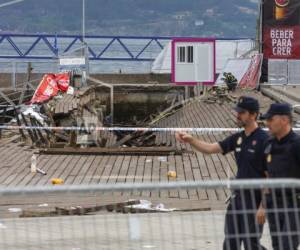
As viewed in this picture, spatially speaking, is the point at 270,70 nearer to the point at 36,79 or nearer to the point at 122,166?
the point at 36,79

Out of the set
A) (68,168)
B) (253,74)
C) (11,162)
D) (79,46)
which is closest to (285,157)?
(68,168)

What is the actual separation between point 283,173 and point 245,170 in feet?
1.55

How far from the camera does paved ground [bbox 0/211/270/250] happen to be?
698cm

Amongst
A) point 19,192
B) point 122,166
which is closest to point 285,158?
point 19,192

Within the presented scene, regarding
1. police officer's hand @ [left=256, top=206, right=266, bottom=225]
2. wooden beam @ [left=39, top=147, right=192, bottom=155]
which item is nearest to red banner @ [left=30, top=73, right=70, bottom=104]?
wooden beam @ [left=39, top=147, right=192, bottom=155]

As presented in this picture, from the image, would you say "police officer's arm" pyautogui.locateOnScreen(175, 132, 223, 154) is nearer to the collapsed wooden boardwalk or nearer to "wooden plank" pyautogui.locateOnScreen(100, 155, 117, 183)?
the collapsed wooden boardwalk

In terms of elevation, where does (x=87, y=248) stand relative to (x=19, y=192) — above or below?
below

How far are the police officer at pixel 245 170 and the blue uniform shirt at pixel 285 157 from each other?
0.69ft

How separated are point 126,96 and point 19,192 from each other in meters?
28.5

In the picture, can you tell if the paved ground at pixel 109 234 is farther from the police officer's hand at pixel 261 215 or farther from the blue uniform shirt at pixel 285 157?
the blue uniform shirt at pixel 285 157

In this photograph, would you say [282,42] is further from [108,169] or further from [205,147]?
[205,147]

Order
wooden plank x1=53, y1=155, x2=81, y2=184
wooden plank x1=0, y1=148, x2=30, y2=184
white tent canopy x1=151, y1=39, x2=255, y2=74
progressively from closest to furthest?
wooden plank x1=53, y1=155, x2=81, y2=184
wooden plank x1=0, y1=148, x2=30, y2=184
white tent canopy x1=151, y1=39, x2=255, y2=74

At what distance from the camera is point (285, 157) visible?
6992 mm

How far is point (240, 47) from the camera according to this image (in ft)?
131
